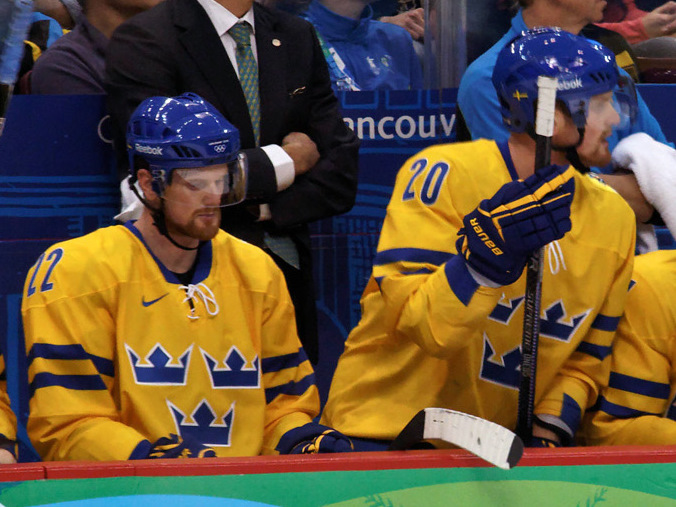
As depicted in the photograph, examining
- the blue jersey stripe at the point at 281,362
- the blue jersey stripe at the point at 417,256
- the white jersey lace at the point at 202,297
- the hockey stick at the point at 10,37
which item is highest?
the hockey stick at the point at 10,37

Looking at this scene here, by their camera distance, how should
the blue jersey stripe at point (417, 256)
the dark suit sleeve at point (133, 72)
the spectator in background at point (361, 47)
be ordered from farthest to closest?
the spectator in background at point (361, 47) → the dark suit sleeve at point (133, 72) → the blue jersey stripe at point (417, 256)

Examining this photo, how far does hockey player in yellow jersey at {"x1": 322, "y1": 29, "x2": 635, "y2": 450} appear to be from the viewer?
2549 mm

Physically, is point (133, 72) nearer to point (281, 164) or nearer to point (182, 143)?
point (281, 164)

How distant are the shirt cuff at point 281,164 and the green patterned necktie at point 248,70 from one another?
110mm

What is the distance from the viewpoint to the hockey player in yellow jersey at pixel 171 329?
2.42 metres

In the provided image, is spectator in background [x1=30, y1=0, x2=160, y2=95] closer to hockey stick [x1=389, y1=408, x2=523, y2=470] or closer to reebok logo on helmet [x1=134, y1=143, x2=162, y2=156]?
reebok logo on helmet [x1=134, y1=143, x2=162, y2=156]

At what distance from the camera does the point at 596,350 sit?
2.65 metres

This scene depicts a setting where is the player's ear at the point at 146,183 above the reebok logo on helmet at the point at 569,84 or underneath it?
underneath

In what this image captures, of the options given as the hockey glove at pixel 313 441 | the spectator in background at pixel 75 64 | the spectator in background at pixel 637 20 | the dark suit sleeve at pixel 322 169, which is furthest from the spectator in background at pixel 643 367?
the spectator in background at pixel 75 64

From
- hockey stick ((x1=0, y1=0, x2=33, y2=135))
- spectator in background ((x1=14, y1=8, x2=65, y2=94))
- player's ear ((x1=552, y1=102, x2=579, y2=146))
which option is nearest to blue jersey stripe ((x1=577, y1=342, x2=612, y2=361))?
player's ear ((x1=552, y1=102, x2=579, y2=146))

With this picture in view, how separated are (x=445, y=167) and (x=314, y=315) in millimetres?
932

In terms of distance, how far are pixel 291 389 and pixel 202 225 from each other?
0.45 m

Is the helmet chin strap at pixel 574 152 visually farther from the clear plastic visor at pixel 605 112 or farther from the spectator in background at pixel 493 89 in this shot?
the spectator in background at pixel 493 89

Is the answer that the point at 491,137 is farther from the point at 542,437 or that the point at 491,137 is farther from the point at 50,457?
the point at 50,457
